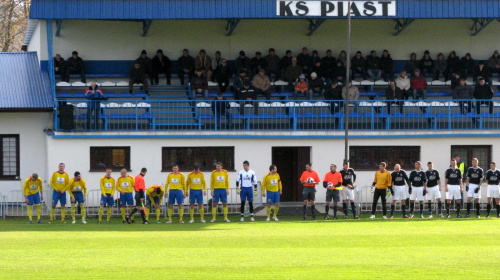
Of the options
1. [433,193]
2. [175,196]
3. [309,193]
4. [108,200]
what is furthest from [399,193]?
[108,200]

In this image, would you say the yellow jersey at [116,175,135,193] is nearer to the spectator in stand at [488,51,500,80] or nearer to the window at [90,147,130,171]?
the window at [90,147,130,171]

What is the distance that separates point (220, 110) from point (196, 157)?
6.03 feet

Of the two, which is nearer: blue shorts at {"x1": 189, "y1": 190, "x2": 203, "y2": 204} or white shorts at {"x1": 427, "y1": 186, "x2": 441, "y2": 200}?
blue shorts at {"x1": 189, "y1": 190, "x2": 203, "y2": 204}

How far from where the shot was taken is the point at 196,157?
3366 centimetres

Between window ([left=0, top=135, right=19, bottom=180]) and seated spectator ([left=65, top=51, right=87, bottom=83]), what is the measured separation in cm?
313

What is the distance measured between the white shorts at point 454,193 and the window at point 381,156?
12.5 ft

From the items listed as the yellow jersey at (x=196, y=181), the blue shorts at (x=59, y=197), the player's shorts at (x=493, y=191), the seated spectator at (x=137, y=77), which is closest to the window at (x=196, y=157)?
the seated spectator at (x=137, y=77)

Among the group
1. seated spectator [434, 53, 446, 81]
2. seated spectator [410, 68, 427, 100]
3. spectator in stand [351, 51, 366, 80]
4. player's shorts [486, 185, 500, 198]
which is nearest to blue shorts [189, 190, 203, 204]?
player's shorts [486, 185, 500, 198]

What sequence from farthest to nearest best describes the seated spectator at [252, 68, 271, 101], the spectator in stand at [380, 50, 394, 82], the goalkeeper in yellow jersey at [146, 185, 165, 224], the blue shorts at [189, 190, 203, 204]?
the spectator in stand at [380, 50, 394, 82], the seated spectator at [252, 68, 271, 101], the blue shorts at [189, 190, 203, 204], the goalkeeper in yellow jersey at [146, 185, 165, 224]

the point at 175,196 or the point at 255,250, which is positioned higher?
the point at 175,196

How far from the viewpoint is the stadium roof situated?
33.6 metres

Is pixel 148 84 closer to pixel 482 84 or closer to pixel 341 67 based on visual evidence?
pixel 341 67

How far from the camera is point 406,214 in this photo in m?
31.6

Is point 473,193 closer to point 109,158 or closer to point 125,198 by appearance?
point 125,198
